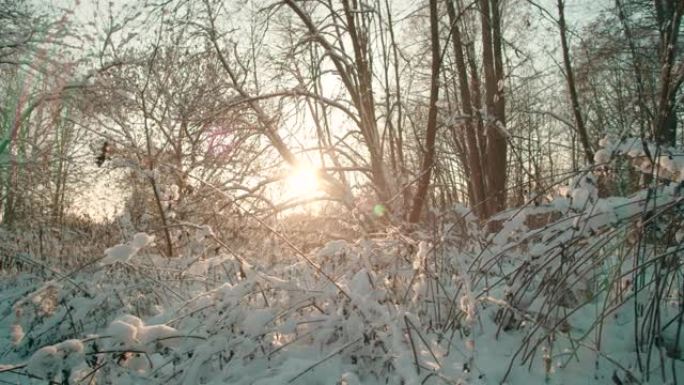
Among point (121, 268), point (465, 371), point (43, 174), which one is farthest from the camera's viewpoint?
point (43, 174)

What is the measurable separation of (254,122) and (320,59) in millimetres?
1322

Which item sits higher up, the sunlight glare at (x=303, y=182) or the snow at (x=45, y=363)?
the sunlight glare at (x=303, y=182)

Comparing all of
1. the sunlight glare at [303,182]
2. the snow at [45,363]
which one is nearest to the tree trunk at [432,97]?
the sunlight glare at [303,182]

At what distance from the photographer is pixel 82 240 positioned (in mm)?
6570

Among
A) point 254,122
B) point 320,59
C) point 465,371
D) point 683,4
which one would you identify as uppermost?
point 320,59

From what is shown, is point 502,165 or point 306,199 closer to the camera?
point 306,199

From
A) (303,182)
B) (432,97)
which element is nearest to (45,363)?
(432,97)

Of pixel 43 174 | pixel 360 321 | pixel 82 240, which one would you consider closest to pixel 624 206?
pixel 360 321

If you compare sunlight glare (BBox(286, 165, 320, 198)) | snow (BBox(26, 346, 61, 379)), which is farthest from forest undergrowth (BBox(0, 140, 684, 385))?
sunlight glare (BBox(286, 165, 320, 198))

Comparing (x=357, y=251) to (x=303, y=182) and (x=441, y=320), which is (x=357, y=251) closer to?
(x=441, y=320)

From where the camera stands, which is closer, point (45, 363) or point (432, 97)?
point (45, 363)

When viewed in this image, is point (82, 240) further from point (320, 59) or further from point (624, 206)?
point (624, 206)

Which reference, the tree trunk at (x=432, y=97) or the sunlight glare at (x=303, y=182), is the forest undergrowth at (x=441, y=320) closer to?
the tree trunk at (x=432, y=97)

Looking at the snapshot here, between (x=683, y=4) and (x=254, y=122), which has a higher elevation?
(x=254, y=122)
